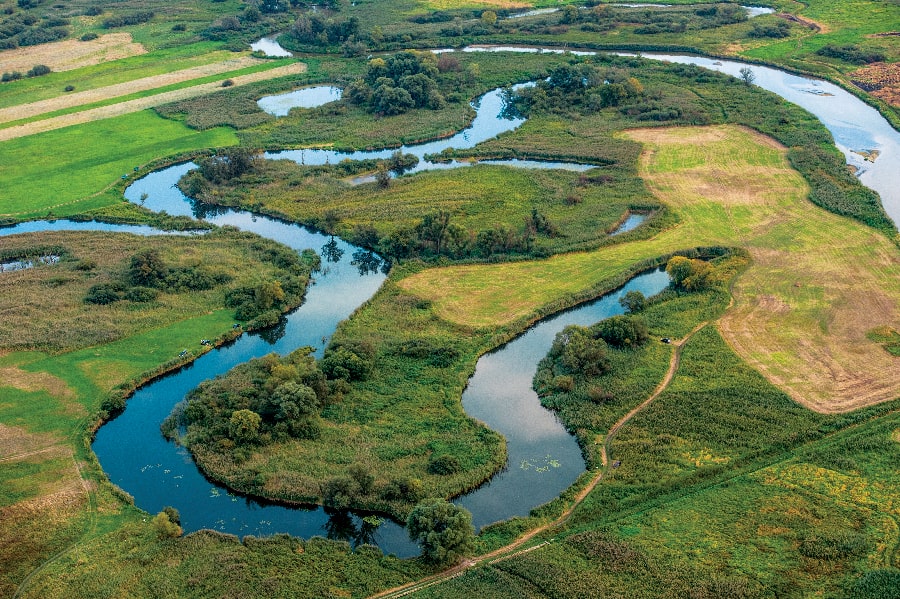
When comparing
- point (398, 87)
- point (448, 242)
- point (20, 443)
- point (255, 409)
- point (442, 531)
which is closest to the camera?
point (442, 531)

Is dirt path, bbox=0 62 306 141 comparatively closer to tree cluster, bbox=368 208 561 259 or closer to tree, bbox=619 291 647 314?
tree cluster, bbox=368 208 561 259

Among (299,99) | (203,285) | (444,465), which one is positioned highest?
(299,99)

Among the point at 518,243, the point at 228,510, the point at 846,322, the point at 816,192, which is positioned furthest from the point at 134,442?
the point at 816,192

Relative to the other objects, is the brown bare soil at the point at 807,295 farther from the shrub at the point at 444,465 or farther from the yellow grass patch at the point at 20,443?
the yellow grass patch at the point at 20,443

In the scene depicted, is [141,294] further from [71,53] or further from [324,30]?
[71,53]

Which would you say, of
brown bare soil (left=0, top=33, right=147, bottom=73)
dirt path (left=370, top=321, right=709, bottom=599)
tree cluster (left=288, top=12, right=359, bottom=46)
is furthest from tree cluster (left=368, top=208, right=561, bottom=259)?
brown bare soil (left=0, top=33, right=147, bottom=73)

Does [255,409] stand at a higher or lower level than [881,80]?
lower

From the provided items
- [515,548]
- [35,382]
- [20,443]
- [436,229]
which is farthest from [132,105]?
[515,548]
